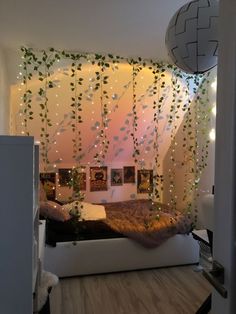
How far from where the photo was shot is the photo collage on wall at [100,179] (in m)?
4.88

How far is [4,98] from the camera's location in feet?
11.0

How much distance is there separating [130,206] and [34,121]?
193 cm

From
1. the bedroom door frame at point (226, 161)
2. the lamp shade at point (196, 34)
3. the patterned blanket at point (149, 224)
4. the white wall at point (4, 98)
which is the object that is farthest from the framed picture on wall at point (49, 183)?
the bedroom door frame at point (226, 161)

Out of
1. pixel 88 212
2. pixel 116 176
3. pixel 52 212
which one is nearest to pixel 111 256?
pixel 88 212

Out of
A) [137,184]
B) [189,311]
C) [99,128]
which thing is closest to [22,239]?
[189,311]

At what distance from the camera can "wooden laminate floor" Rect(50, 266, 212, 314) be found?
8.70 feet

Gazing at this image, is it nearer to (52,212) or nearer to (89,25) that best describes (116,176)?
(52,212)

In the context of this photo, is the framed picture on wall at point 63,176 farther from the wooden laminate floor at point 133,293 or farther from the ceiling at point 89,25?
the ceiling at point 89,25

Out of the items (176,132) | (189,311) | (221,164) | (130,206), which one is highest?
(176,132)

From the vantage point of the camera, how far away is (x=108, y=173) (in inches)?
208

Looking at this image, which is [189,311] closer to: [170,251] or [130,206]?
[170,251]

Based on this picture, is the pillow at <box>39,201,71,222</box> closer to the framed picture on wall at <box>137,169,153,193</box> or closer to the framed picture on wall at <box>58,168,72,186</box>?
the framed picture on wall at <box>58,168,72,186</box>

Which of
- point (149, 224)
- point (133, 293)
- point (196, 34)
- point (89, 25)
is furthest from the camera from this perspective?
point (149, 224)

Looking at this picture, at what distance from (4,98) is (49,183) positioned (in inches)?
75.1
